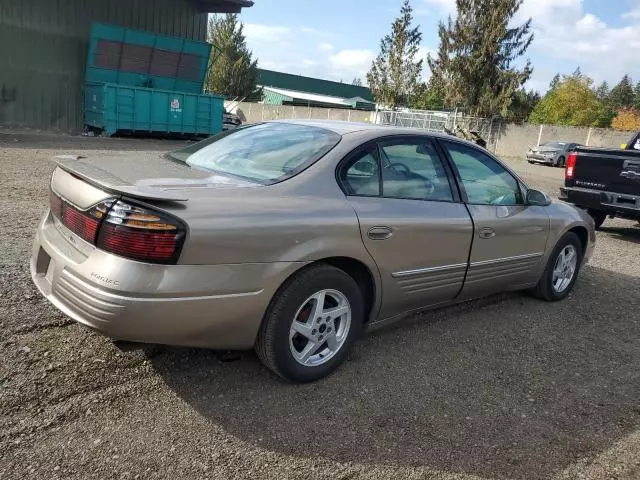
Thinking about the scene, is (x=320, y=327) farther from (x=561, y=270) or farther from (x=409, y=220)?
(x=561, y=270)

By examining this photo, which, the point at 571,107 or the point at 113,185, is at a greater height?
the point at 571,107

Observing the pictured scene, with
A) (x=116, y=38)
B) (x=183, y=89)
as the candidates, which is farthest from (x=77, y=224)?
(x=183, y=89)

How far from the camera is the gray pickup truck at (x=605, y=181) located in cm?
770

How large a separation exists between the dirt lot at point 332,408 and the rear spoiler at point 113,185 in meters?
1.08

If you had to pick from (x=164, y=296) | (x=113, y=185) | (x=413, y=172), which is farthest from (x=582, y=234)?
(x=113, y=185)

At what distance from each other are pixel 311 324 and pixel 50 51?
20574 millimetres

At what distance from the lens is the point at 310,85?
70125mm

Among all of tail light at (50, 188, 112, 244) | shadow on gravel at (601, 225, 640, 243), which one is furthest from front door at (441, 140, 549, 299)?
shadow on gravel at (601, 225, 640, 243)

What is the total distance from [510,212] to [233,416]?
2714 millimetres

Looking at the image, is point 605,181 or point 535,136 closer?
point 605,181

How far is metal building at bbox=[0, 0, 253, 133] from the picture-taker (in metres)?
18.9

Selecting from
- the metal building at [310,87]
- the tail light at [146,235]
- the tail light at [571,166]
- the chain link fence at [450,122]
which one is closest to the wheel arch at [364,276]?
the tail light at [146,235]

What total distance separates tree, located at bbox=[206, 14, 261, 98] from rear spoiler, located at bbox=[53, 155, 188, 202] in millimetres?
50257

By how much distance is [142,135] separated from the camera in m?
20.9
